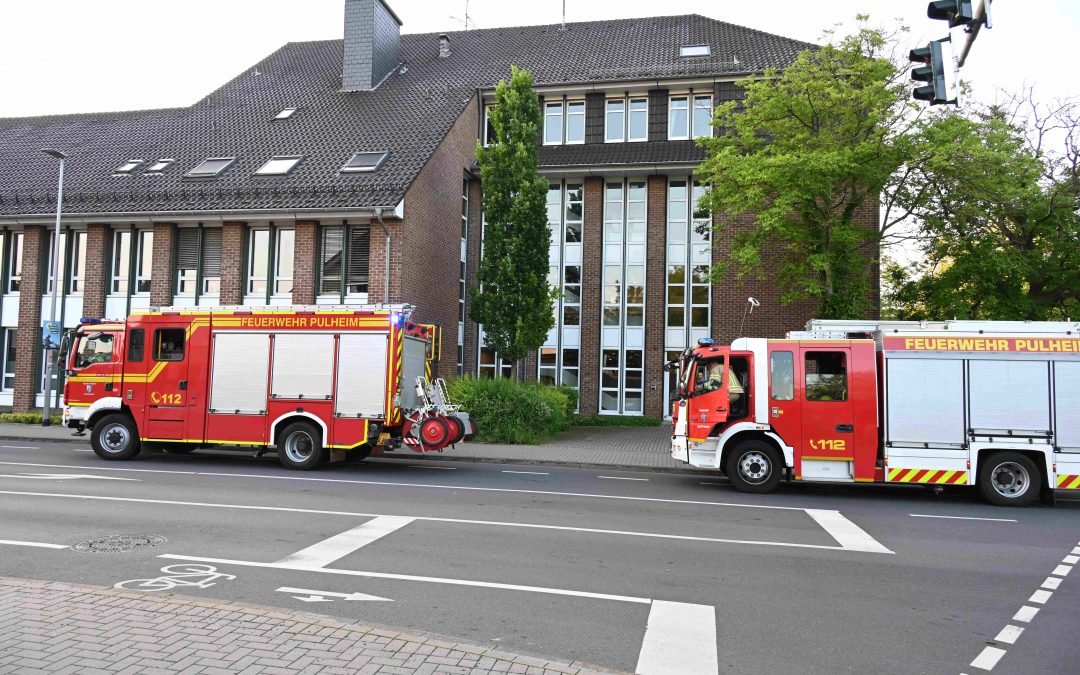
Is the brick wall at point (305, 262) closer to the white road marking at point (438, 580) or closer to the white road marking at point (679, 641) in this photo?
the white road marking at point (438, 580)

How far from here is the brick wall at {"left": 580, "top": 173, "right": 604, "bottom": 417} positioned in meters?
26.3

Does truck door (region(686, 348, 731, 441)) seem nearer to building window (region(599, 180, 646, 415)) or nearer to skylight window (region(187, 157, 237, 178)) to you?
building window (region(599, 180, 646, 415))

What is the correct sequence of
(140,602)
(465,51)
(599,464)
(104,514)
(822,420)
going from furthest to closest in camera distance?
(465,51), (599,464), (822,420), (104,514), (140,602)

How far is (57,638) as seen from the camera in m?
4.34

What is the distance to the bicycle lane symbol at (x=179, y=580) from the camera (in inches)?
227

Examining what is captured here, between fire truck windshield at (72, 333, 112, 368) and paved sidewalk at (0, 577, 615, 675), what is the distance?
35.7 feet

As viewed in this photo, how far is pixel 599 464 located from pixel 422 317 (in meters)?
9.54

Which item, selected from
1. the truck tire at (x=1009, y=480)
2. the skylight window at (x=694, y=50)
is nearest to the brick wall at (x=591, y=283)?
the skylight window at (x=694, y=50)

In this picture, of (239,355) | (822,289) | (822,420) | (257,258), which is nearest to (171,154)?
(257,258)

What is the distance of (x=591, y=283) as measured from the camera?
26.7 m

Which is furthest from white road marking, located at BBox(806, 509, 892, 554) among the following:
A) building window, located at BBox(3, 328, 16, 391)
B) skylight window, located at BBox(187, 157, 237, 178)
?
building window, located at BBox(3, 328, 16, 391)

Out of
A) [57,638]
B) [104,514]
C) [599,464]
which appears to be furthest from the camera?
[599,464]

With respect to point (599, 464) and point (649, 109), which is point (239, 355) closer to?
point (599, 464)

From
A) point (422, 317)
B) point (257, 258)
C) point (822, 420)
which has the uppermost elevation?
point (257, 258)
